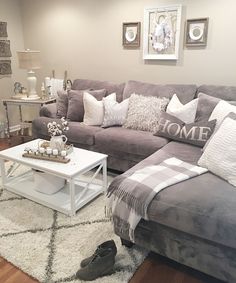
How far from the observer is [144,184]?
1.77 metres

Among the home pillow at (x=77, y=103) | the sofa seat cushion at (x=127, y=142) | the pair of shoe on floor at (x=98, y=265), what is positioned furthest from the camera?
the home pillow at (x=77, y=103)

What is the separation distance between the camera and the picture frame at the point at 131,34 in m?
3.59

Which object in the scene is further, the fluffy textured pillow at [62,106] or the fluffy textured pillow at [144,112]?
the fluffy textured pillow at [62,106]

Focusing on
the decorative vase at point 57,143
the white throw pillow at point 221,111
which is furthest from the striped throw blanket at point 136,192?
the decorative vase at point 57,143

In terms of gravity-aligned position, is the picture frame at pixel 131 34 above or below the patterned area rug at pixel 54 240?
above

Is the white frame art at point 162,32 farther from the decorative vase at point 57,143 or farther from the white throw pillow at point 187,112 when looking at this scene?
the decorative vase at point 57,143

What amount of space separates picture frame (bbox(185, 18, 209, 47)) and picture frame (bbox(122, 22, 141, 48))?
2.16ft

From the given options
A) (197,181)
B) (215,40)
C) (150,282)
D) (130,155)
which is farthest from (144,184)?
(215,40)

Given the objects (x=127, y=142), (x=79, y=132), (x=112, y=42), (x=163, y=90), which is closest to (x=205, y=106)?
(x=163, y=90)

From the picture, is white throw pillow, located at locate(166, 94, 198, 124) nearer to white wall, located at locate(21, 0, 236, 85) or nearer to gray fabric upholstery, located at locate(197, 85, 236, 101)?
gray fabric upholstery, located at locate(197, 85, 236, 101)

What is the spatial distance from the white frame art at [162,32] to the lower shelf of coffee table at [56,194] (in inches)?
75.2

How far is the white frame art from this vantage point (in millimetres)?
3309

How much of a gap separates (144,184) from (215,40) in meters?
2.21

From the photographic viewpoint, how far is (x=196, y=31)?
3.22 meters
